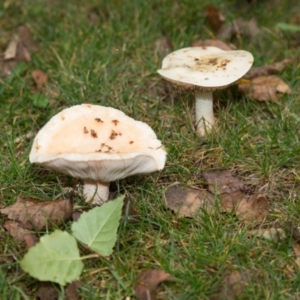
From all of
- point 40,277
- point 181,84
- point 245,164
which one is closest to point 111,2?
point 181,84

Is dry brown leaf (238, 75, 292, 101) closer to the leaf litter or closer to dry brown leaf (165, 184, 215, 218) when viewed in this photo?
the leaf litter

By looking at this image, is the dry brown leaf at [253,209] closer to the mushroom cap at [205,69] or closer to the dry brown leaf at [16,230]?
the mushroom cap at [205,69]

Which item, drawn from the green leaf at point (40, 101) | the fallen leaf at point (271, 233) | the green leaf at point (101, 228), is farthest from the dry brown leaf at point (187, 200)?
the green leaf at point (40, 101)

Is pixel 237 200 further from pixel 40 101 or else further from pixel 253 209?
pixel 40 101

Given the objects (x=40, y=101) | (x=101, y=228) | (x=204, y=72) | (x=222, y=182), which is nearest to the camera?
(x=101, y=228)

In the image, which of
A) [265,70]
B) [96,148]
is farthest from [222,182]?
[265,70]

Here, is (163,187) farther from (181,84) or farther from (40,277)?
(40,277)

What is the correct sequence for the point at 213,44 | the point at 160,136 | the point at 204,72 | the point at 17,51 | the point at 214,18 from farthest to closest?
the point at 214,18, the point at 17,51, the point at 213,44, the point at 160,136, the point at 204,72
